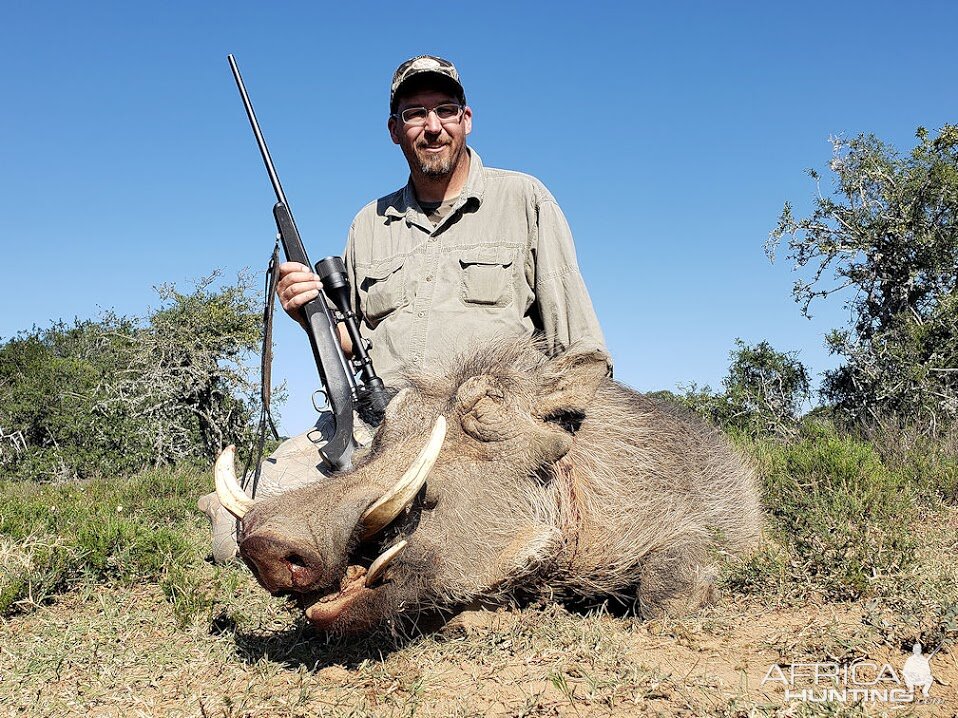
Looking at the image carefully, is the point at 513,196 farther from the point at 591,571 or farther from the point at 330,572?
the point at 330,572

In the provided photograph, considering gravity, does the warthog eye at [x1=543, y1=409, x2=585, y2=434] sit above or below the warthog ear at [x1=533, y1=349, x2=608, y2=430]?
below

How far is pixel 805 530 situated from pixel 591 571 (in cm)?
123

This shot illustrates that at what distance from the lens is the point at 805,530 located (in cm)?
349

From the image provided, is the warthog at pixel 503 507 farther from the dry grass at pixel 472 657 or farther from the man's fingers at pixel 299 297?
the man's fingers at pixel 299 297

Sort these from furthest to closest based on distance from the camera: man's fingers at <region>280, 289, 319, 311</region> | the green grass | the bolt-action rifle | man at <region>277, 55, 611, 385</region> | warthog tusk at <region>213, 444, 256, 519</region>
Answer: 1. man at <region>277, 55, 611, 385</region>
2. man's fingers at <region>280, 289, 319, 311</region>
3. the green grass
4. the bolt-action rifle
5. warthog tusk at <region>213, 444, 256, 519</region>

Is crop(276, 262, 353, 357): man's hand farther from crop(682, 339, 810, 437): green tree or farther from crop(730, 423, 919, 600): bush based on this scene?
crop(682, 339, 810, 437): green tree

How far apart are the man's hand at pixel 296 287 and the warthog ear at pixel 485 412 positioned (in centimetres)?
103

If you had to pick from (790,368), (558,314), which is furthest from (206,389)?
(558,314)

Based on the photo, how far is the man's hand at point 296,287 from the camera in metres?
3.45

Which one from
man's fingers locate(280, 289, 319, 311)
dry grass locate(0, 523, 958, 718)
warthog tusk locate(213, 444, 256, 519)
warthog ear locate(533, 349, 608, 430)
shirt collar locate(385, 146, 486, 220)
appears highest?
shirt collar locate(385, 146, 486, 220)

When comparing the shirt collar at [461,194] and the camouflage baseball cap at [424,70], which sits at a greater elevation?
the camouflage baseball cap at [424,70]

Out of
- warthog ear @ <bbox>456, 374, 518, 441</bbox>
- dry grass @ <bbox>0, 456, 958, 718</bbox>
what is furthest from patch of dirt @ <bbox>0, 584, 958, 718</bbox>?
warthog ear @ <bbox>456, 374, 518, 441</bbox>

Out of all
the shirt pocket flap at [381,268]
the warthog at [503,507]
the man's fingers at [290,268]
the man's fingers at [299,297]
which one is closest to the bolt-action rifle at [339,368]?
the man's fingers at [299,297]

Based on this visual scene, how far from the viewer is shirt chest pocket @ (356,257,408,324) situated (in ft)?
12.3
